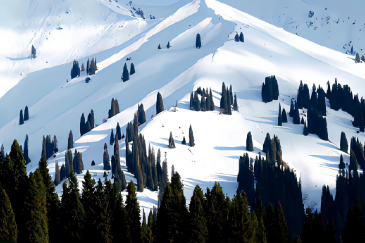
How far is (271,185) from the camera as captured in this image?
12019 cm

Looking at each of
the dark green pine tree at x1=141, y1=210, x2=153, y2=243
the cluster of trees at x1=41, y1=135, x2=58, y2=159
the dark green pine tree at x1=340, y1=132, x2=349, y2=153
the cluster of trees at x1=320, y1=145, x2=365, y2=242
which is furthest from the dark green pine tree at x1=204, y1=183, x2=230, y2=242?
the cluster of trees at x1=41, y1=135, x2=58, y2=159

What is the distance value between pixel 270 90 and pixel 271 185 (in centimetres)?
4607

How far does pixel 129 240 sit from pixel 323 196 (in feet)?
200

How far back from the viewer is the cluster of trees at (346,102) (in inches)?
6280

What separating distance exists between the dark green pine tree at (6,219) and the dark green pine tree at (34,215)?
2.25m

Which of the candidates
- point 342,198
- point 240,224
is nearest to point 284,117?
point 342,198

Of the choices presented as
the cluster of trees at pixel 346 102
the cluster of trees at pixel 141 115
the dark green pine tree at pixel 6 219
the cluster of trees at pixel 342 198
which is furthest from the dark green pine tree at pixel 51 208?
the cluster of trees at pixel 346 102

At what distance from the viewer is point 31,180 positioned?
62938 millimetres

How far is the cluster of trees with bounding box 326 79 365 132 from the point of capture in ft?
523

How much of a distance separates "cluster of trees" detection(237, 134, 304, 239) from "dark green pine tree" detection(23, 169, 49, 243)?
58.1 metres

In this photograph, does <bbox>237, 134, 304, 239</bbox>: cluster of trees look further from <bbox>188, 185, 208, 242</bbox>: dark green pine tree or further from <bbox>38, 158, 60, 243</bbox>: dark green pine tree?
<bbox>188, 185, 208, 242</bbox>: dark green pine tree

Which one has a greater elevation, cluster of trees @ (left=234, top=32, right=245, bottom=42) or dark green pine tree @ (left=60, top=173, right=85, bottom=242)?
cluster of trees @ (left=234, top=32, right=245, bottom=42)

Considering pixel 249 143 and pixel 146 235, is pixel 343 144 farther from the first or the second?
pixel 146 235

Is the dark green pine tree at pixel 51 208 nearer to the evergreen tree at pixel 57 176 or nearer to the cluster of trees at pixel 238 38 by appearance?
the evergreen tree at pixel 57 176
